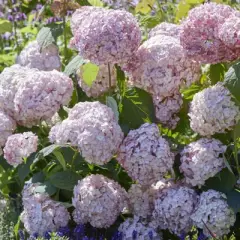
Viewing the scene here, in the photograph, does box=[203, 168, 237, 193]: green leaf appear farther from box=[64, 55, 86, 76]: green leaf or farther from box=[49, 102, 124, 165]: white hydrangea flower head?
box=[64, 55, 86, 76]: green leaf

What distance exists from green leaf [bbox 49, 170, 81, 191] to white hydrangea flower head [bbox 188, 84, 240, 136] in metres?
0.62

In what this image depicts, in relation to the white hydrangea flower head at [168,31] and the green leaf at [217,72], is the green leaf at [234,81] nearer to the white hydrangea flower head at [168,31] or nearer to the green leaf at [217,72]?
the green leaf at [217,72]

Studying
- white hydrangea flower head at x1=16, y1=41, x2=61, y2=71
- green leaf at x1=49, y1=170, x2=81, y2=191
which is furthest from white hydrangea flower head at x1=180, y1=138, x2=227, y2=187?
white hydrangea flower head at x1=16, y1=41, x2=61, y2=71

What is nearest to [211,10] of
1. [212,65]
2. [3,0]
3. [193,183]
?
[212,65]

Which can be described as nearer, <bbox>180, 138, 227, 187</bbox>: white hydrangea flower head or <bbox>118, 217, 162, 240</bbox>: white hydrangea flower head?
<bbox>180, 138, 227, 187</bbox>: white hydrangea flower head

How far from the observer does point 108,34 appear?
9.18ft

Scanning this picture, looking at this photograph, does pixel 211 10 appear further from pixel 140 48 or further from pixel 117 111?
pixel 117 111

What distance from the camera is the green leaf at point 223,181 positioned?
113 inches

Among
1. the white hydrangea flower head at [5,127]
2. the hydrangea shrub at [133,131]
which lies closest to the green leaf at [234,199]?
the hydrangea shrub at [133,131]

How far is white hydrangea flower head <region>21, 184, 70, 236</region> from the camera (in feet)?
9.99

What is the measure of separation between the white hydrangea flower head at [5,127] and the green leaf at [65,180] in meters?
0.37

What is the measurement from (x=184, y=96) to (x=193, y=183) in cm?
51

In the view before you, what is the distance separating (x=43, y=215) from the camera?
3.05 m

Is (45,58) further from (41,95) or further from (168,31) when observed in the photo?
(168,31)
